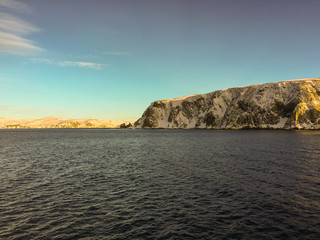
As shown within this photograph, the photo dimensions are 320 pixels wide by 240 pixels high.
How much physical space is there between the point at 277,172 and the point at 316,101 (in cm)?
15406

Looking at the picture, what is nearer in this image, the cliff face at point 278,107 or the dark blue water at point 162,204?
the dark blue water at point 162,204

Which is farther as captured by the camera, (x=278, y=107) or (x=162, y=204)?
(x=278, y=107)

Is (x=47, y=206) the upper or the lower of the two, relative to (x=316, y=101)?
lower

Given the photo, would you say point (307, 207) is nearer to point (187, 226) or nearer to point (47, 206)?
point (187, 226)

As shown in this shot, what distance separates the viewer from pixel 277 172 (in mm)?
27328

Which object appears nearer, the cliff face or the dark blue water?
the dark blue water

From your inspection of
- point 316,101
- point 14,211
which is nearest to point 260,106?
point 316,101

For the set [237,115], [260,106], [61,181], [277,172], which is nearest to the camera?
[61,181]

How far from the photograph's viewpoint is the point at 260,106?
170000 mm

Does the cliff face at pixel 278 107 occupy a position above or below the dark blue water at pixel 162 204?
above

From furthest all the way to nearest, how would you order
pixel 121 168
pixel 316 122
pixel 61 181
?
pixel 316 122 → pixel 121 168 → pixel 61 181

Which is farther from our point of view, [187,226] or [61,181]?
[61,181]

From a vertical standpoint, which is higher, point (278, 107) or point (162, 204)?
point (278, 107)

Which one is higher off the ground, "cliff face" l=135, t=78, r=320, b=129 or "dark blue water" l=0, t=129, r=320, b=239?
"cliff face" l=135, t=78, r=320, b=129
